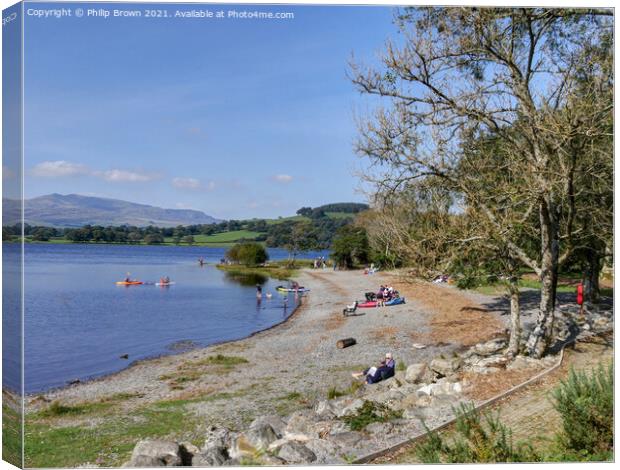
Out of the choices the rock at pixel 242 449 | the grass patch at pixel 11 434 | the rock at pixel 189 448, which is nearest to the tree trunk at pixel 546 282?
the rock at pixel 242 449

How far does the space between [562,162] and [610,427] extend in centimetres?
395

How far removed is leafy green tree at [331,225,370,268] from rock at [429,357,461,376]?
8.42ft

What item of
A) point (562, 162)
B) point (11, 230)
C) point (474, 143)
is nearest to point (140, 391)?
point (11, 230)

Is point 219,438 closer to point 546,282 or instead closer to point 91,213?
point 91,213

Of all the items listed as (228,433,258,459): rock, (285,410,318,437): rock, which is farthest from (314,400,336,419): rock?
(228,433,258,459): rock

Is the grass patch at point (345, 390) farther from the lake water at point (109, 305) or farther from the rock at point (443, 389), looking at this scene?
the lake water at point (109, 305)

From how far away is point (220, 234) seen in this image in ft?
32.1

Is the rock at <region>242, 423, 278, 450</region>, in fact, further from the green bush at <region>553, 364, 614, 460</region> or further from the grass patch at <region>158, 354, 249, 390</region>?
the green bush at <region>553, 364, 614, 460</region>

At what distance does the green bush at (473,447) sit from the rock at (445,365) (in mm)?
3498

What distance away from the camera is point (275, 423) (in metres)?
8.65

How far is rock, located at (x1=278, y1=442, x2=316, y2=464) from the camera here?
7164 mm

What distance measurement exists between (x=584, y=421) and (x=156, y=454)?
5255 mm

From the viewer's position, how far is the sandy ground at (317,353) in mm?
10461

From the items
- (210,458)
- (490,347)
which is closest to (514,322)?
(490,347)
